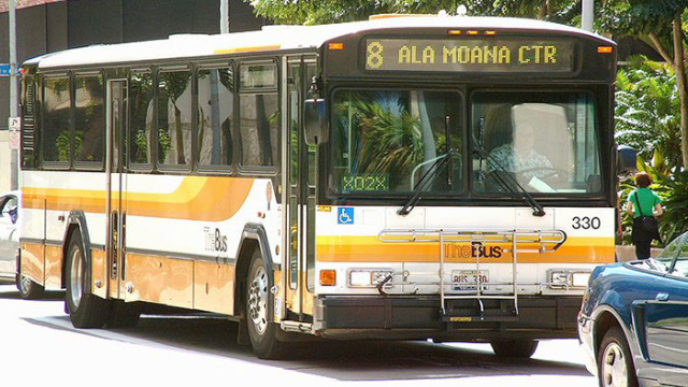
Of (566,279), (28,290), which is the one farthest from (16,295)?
(566,279)

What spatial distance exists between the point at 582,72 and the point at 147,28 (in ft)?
114

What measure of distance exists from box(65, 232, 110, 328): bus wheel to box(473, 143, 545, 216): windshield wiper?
6732 millimetres

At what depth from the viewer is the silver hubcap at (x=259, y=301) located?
15336 mm

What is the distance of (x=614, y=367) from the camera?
10953mm

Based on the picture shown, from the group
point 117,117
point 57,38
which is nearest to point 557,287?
point 117,117

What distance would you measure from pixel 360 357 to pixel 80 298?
16.2ft

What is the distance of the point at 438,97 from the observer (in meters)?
14.5

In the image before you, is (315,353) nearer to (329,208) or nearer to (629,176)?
(329,208)

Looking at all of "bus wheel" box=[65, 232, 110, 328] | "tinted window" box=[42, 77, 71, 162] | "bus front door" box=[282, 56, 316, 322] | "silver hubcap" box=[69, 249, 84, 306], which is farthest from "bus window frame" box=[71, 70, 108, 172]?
"bus front door" box=[282, 56, 316, 322]

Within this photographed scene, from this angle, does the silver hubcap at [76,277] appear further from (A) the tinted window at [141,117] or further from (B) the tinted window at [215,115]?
(B) the tinted window at [215,115]

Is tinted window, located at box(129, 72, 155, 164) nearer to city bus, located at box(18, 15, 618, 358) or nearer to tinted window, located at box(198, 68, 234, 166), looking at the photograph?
tinted window, located at box(198, 68, 234, 166)

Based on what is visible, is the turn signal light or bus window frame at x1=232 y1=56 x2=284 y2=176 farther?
bus window frame at x1=232 y1=56 x2=284 y2=176

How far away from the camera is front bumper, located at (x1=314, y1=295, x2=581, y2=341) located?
14.0 metres

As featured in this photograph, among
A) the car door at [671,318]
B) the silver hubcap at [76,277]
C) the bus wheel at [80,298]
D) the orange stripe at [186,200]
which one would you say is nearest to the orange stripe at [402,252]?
the orange stripe at [186,200]
